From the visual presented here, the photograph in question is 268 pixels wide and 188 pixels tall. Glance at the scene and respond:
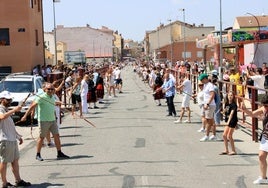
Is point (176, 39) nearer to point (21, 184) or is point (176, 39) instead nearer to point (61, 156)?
point (61, 156)

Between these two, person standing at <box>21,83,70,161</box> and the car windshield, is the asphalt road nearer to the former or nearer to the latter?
person standing at <box>21,83,70,161</box>

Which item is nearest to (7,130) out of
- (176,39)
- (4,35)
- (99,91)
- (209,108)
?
(209,108)

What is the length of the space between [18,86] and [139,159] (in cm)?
1091

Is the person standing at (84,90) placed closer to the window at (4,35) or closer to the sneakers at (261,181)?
the sneakers at (261,181)

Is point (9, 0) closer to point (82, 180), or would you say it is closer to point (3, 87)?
point (3, 87)

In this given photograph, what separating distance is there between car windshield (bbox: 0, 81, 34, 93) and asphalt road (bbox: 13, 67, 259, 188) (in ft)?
10.5

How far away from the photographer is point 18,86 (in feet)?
69.7

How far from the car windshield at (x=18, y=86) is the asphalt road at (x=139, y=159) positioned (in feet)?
10.5

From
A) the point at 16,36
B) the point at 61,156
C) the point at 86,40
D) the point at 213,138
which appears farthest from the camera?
the point at 86,40

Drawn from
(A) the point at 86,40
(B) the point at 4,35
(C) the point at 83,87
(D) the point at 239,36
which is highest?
(A) the point at 86,40

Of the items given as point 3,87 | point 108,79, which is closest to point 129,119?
point 3,87

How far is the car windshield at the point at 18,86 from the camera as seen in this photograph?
2093 centimetres

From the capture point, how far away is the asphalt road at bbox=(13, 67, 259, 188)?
9.39 metres

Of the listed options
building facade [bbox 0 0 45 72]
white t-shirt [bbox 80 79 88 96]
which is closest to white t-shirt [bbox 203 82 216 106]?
white t-shirt [bbox 80 79 88 96]
